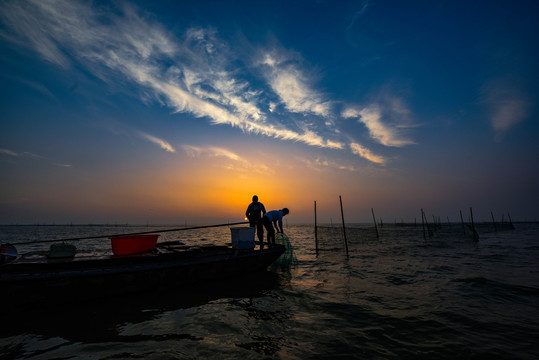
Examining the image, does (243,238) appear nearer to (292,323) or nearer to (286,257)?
(286,257)

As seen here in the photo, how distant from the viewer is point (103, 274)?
598 centimetres

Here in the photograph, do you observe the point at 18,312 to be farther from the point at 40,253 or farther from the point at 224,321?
the point at 224,321

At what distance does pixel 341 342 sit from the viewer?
429 cm

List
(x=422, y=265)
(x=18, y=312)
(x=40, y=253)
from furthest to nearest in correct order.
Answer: (x=422, y=265) → (x=40, y=253) → (x=18, y=312)

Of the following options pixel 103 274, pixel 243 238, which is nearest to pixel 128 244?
pixel 103 274

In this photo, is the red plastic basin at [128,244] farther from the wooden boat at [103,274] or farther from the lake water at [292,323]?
the lake water at [292,323]

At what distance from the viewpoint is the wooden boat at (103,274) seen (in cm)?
528

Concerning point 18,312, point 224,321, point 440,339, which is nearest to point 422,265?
point 440,339

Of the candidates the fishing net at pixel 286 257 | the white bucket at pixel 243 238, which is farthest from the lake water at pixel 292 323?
the fishing net at pixel 286 257

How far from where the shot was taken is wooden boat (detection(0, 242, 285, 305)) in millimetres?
5281

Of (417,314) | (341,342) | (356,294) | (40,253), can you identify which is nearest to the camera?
(341,342)

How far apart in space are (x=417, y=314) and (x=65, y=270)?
8.84m

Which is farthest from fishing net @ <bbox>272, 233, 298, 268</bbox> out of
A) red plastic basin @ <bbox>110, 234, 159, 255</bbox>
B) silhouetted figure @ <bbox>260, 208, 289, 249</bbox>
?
red plastic basin @ <bbox>110, 234, 159, 255</bbox>

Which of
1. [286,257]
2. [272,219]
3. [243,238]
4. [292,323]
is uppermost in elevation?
[272,219]
